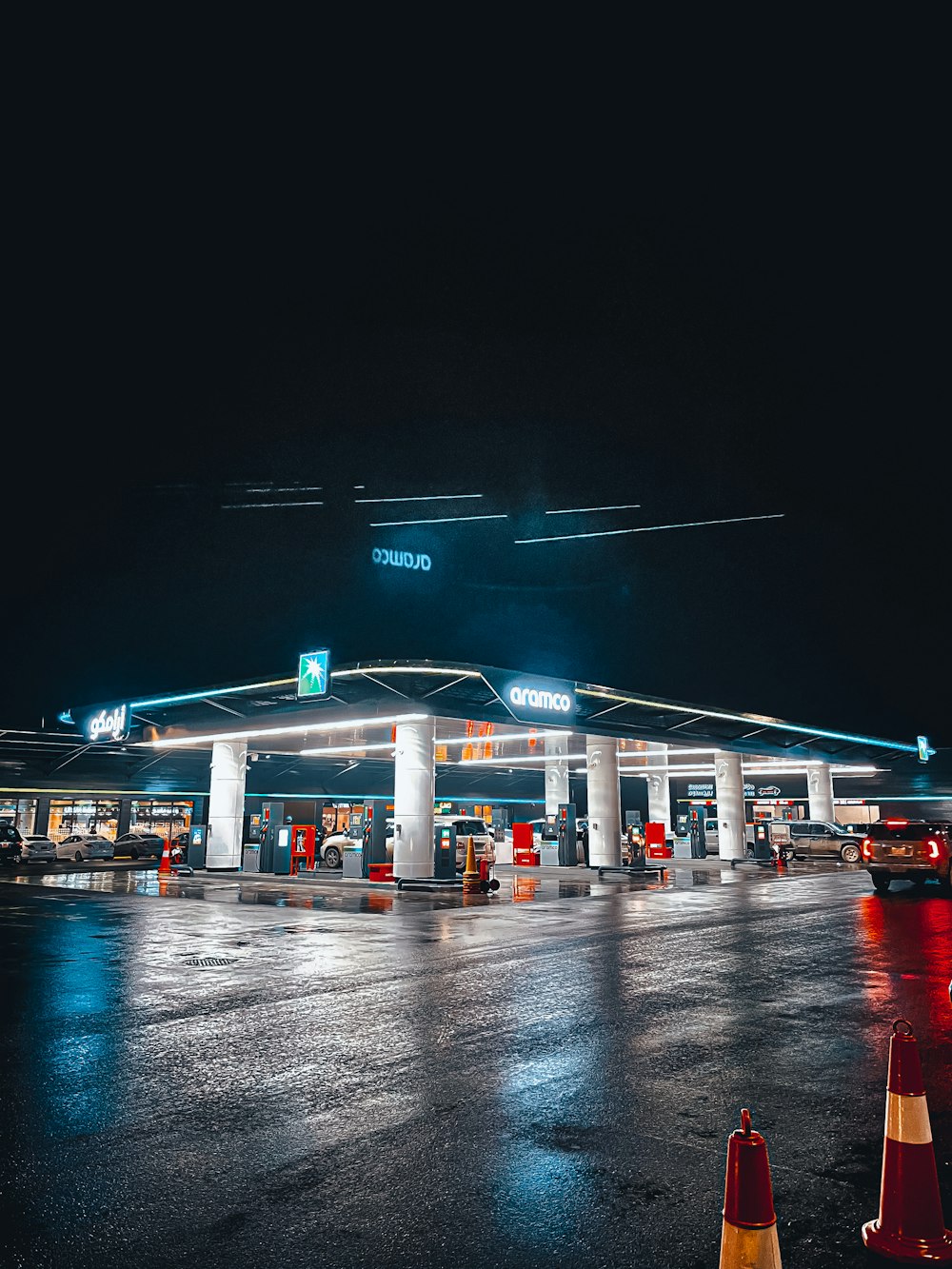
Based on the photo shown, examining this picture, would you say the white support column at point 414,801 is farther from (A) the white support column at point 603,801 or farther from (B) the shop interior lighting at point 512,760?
(B) the shop interior lighting at point 512,760

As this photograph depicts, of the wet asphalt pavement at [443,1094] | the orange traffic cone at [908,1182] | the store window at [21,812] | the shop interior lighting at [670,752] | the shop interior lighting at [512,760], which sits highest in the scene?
the shop interior lighting at [670,752]

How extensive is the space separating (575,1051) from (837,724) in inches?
1514

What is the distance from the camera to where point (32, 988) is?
970 centimetres

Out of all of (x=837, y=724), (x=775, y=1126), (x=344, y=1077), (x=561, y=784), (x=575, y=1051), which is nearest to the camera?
(x=775, y=1126)

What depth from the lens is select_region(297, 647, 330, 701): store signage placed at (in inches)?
887

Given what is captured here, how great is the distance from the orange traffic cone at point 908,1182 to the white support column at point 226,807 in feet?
108

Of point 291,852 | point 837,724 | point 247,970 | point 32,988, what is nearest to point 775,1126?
point 247,970

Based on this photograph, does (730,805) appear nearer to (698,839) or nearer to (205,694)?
(698,839)

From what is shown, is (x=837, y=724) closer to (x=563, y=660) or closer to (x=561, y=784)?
(x=561, y=784)

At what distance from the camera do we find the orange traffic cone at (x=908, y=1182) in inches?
134

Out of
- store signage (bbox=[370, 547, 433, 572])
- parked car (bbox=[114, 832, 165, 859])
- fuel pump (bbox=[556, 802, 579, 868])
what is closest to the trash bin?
store signage (bbox=[370, 547, 433, 572])

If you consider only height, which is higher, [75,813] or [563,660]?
[563,660]

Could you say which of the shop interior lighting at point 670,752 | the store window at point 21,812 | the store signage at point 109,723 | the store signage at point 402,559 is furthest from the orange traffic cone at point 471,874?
the store window at point 21,812

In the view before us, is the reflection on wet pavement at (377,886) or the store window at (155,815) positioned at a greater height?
the store window at (155,815)
